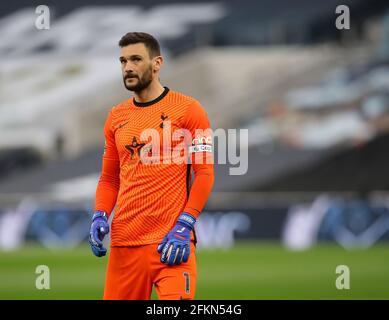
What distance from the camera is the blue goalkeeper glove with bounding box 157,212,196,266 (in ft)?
18.0

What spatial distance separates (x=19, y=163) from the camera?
94.1ft

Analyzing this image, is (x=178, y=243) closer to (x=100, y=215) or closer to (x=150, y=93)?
(x=100, y=215)

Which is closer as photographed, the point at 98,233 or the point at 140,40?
the point at 140,40

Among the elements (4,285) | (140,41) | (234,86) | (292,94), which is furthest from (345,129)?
(140,41)

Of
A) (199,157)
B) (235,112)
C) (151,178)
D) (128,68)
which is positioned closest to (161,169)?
(151,178)

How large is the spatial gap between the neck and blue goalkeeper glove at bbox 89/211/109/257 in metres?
0.73

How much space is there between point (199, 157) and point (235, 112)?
22.6 m

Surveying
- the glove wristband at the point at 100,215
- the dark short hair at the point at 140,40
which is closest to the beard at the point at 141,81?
the dark short hair at the point at 140,40

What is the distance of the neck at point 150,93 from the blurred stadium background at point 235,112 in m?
12.3

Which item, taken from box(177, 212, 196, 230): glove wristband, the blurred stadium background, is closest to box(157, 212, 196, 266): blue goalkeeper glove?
box(177, 212, 196, 230): glove wristband

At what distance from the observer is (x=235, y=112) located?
2819cm

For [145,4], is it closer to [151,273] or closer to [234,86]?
[234,86]

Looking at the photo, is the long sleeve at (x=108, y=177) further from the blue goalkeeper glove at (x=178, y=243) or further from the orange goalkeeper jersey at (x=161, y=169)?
the blue goalkeeper glove at (x=178, y=243)

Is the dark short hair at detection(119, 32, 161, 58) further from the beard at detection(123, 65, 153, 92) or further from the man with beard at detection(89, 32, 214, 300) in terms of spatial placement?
the beard at detection(123, 65, 153, 92)
